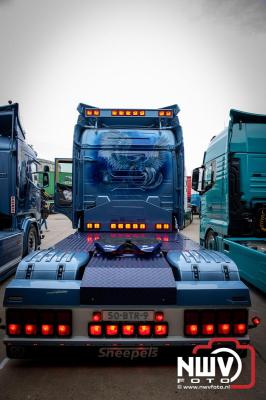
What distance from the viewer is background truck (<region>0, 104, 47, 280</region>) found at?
6133 mm

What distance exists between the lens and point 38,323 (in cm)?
249

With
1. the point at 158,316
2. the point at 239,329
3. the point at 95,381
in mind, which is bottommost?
the point at 95,381

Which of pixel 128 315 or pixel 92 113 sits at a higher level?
pixel 92 113

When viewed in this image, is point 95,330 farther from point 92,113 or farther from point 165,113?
point 165,113

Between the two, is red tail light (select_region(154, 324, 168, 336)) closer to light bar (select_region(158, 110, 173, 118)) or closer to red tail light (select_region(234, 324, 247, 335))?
red tail light (select_region(234, 324, 247, 335))

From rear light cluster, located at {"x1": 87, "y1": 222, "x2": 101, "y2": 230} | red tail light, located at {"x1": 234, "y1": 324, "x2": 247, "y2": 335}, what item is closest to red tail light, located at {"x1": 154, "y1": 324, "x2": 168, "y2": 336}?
red tail light, located at {"x1": 234, "y1": 324, "x2": 247, "y2": 335}

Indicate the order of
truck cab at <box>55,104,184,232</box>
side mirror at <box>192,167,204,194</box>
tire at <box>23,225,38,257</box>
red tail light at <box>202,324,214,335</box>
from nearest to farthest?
red tail light at <box>202,324,214,335</box> → truck cab at <box>55,104,184,232</box> → tire at <box>23,225,38,257</box> → side mirror at <box>192,167,204,194</box>

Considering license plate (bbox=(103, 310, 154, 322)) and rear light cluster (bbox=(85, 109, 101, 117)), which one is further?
rear light cluster (bbox=(85, 109, 101, 117))

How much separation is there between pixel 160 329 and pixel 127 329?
273 mm

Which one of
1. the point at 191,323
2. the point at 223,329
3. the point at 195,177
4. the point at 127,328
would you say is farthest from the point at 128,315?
the point at 195,177

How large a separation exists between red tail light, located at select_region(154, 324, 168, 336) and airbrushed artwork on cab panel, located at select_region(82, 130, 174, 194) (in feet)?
10.5

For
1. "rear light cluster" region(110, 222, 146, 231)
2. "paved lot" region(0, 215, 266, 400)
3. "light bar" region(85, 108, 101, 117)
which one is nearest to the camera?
"paved lot" region(0, 215, 266, 400)

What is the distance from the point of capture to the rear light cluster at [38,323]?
8.11 feet

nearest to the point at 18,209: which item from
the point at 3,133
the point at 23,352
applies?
the point at 3,133
